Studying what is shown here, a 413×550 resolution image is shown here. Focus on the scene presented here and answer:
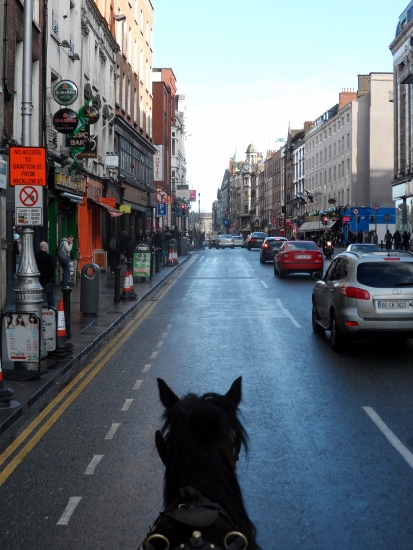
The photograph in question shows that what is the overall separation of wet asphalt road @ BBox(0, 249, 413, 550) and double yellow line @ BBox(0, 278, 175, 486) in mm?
45

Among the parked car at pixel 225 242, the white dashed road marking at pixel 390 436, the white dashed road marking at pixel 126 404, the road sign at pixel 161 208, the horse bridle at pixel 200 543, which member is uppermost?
the road sign at pixel 161 208

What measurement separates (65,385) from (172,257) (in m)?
31.3

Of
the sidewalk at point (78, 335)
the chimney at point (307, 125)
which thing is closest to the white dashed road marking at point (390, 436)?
the sidewalk at point (78, 335)

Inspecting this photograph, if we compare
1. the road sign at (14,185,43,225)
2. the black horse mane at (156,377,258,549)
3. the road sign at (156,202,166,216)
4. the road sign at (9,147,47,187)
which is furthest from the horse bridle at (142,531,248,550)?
the road sign at (156,202,166,216)

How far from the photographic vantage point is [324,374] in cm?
1164

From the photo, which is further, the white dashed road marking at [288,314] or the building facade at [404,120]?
the building facade at [404,120]

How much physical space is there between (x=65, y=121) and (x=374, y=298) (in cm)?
1538

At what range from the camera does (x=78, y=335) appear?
15586 mm

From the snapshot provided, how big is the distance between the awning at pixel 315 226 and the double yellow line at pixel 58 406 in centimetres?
6947

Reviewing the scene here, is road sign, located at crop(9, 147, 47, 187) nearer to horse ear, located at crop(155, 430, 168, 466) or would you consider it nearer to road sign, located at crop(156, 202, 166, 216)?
horse ear, located at crop(155, 430, 168, 466)

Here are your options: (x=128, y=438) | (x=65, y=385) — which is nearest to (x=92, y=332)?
(x=65, y=385)

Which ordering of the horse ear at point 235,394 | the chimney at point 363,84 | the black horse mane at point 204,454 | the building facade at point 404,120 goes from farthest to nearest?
the chimney at point 363,84, the building facade at point 404,120, the horse ear at point 235,394, the black horse mane at point 204,454

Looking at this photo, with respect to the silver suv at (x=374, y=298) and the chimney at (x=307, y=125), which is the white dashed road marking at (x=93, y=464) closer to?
the silver suv at (x=374, y=298)

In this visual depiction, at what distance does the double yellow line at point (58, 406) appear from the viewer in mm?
7354
